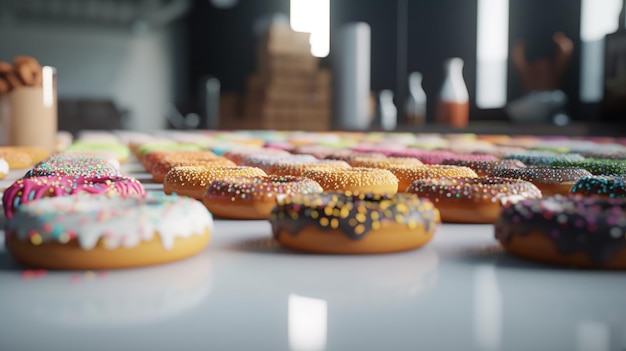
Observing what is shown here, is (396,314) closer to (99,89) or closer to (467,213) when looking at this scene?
(467,213)

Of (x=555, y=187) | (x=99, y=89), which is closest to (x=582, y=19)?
(x=555, y=187)

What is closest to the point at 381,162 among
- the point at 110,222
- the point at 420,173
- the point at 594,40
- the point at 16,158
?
the point at 420,173

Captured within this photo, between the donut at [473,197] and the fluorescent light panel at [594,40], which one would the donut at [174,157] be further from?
the fluorescent light panel at [594,40]

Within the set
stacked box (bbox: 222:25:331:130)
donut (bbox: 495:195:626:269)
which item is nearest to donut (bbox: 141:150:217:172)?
donut (bbox: 495:195:626:269)

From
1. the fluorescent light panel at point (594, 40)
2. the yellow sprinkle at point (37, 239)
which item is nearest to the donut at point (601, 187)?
the yellow sprinkle at point (37, 239)

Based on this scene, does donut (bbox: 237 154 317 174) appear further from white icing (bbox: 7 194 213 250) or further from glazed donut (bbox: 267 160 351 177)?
white icing (bbox: 7 194 213 250)

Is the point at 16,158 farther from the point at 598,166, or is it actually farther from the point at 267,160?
the point at 598,166

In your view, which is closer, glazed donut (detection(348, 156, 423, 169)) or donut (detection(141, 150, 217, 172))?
glazed donut (detection(348, 156, 423, 169))
